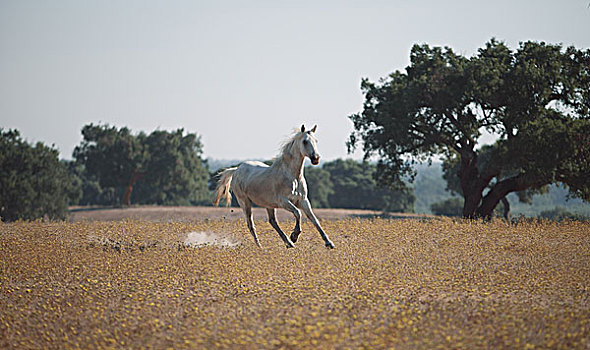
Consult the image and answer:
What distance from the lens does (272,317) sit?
667cm

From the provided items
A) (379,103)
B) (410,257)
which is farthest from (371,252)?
(379,103)

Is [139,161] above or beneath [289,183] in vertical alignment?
above

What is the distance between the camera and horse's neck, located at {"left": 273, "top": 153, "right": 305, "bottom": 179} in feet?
37.8

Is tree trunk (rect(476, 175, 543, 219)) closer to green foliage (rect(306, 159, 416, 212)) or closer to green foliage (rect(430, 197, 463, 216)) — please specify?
green foliage (rect(306, 159, 416, 212))

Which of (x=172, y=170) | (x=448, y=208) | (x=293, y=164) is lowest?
(x=448, y=208)

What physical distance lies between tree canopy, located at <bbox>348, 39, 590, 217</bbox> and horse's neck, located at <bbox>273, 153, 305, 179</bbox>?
41.7 ft

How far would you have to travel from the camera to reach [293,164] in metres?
11.6

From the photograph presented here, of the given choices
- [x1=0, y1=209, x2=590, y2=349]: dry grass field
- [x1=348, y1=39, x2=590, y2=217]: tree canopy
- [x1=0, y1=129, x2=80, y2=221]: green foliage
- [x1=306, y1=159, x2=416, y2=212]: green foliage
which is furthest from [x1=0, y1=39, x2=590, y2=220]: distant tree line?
[x1=306, y1=159, x2=416, y2=212]: green foliage

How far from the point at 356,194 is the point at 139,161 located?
95.4ft

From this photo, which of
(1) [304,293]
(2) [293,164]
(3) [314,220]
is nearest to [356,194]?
(2) [293,164]

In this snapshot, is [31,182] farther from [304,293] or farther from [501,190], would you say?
[304,293]

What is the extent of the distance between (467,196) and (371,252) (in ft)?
52.3

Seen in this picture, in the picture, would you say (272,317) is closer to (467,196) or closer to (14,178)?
(467,196)

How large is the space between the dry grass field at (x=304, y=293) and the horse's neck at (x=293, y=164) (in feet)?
5.48
